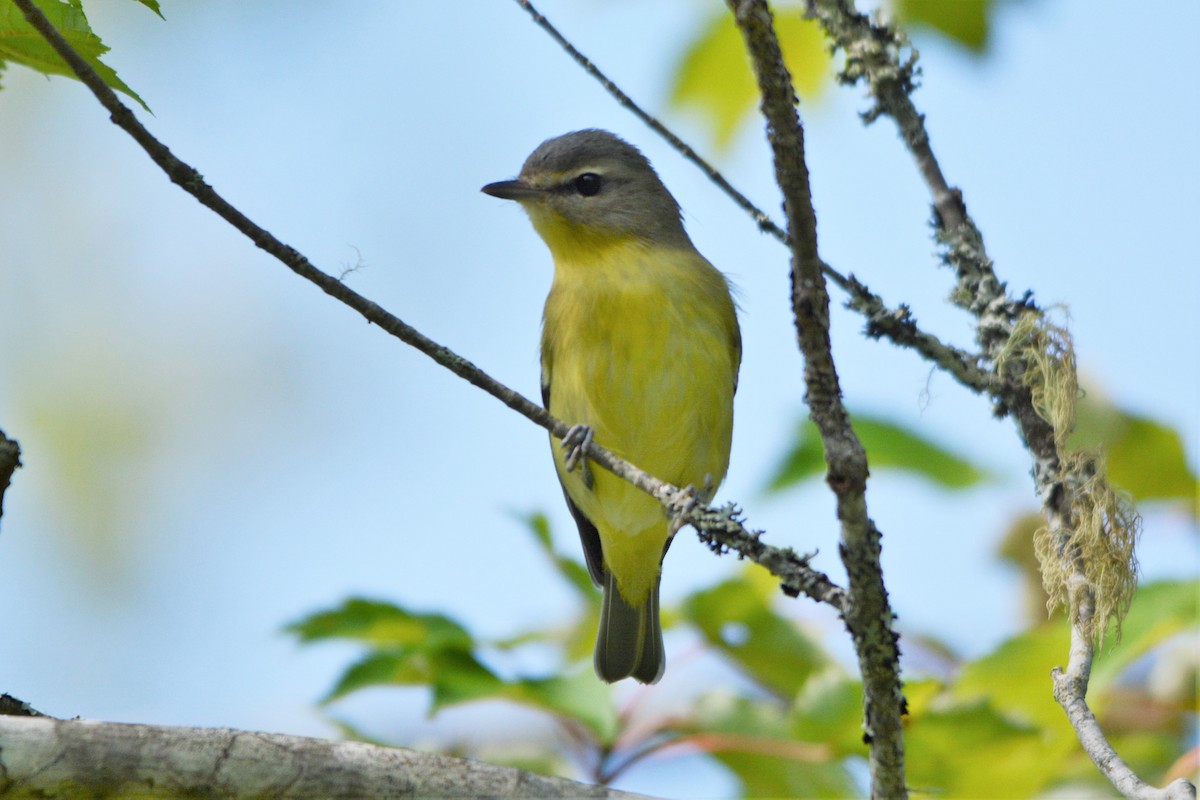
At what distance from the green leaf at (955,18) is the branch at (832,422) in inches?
129

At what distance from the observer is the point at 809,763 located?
14.4 ft

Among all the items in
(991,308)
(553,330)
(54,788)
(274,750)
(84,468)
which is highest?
(84,468)

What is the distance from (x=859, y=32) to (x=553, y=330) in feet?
7.31

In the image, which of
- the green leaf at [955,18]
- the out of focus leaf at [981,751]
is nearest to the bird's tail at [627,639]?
the out of focus leaf at [981,751]

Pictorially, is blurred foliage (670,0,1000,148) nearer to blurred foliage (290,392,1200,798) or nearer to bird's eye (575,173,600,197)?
bird's eye (575,173,600,197)

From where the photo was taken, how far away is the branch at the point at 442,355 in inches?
98.8

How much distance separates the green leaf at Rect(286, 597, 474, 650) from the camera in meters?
4.49

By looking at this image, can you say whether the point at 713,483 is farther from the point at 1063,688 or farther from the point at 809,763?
the point at 1063,688

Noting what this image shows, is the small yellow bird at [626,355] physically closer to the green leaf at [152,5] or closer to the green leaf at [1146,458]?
the green leaf at [1146,458]

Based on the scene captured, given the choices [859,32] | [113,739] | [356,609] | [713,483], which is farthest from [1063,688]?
[713,483]

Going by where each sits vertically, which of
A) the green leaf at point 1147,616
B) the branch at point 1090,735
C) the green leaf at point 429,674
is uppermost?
the green leaf at point 1147,616

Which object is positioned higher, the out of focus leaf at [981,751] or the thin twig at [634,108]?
the thin twig at [634,108]

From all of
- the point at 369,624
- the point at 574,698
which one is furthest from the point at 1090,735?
the point at 369,624

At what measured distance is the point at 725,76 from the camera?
20.2 feet
